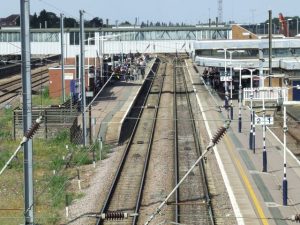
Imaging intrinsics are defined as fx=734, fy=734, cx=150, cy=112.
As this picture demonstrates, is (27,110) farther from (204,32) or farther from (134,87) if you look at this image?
(204,32)

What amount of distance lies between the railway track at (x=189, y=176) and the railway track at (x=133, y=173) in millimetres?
1056

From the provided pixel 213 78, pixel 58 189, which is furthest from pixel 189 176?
pixel 213 78

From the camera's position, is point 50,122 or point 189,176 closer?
point 189,176

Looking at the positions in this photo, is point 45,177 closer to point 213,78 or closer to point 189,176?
point 189,176

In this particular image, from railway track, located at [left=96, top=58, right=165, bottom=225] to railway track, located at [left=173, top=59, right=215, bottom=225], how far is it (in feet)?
3.47

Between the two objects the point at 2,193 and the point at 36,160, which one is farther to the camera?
the point at 36,160

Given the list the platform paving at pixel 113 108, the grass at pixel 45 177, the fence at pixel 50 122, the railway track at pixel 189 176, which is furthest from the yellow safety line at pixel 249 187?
the fence at pixel 50 122

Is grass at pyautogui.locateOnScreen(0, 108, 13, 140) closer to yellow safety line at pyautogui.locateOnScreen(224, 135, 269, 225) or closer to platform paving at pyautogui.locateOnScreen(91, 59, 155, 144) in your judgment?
platform paving at pyautogui.locateOnScreen(91, 59, 155, 144)

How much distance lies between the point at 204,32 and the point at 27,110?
282 feet

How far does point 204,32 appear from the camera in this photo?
98000mm

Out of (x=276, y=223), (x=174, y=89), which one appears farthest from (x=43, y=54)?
(x=276, y=223)

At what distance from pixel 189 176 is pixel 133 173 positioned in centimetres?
187

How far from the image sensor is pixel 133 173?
23.2 m

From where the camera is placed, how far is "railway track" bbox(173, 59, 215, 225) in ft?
56.7
